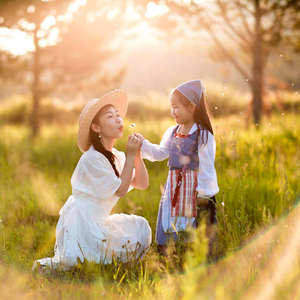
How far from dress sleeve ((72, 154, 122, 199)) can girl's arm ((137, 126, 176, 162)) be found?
337mm

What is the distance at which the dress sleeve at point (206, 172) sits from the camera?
2947 millimetres

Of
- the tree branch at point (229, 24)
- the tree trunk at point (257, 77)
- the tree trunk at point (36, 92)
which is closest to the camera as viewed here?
the tree branch at point (229, 24)

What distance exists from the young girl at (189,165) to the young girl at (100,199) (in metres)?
0.21

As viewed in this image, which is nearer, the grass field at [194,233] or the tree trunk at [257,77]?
the grass field at [194,233]

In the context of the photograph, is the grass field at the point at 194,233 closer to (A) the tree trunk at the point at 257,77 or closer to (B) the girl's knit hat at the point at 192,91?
(B) the girl's knit hat at the point at 192,91

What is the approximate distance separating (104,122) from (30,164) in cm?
Result: 443

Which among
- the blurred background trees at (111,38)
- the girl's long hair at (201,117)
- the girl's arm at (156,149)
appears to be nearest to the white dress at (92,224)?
the girl's arm at (156,149)

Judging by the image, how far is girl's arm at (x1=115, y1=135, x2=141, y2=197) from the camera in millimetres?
2900

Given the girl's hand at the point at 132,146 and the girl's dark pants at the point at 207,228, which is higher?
the girl's hand at the point at 132,146

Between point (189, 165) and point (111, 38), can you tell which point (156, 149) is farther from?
point (111, 38)

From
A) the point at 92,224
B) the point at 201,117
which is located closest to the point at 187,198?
the point at 201,117

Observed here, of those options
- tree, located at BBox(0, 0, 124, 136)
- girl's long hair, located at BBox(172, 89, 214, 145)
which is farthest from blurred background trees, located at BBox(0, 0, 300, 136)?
girl's long hair, located at BBox(172, 89, 214, 145)

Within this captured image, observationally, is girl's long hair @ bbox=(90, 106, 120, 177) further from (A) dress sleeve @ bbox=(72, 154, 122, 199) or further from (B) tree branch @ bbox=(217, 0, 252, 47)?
(B) tree branch @ bbox=(217, 0, 252, 47)

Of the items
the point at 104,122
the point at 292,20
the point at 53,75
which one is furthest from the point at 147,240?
the point at 53,75
